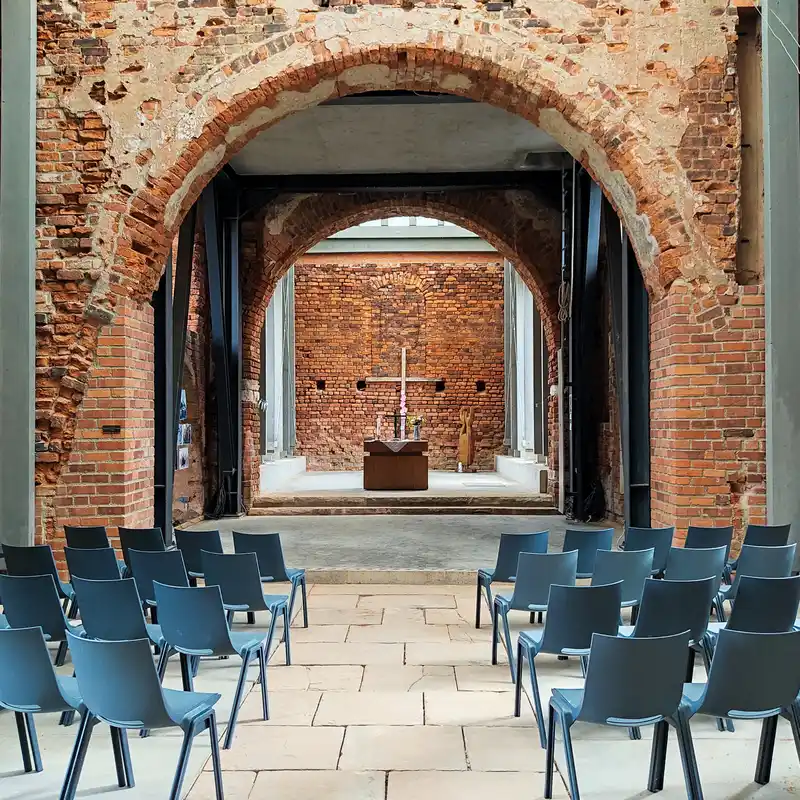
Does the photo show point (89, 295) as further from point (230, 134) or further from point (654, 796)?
point (654, 796)

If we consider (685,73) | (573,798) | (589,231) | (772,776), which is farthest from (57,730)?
(589,231)

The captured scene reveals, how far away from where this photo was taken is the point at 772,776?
9.37 ft

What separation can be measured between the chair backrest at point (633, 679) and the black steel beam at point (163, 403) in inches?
208

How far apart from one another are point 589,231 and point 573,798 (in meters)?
7.99

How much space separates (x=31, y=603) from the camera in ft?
11.7

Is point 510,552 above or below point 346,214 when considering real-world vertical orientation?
below

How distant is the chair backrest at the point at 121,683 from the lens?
246 centimetres

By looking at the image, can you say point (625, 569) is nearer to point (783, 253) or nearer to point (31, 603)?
point (31, 603)

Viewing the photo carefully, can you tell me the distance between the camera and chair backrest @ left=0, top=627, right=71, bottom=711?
8.65 feet

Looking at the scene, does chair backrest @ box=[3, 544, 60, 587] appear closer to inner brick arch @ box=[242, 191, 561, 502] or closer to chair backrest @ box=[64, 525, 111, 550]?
chair backrest @ box=[64, 525, 111, 550]

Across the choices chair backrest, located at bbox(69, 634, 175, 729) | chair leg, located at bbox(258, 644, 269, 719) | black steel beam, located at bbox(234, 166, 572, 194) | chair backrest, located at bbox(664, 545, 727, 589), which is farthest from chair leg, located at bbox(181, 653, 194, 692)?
black steel beam, located at bbox(234, 166, 572, 194)

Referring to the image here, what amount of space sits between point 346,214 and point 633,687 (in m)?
9.78

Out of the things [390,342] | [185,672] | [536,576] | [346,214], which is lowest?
[185,672]

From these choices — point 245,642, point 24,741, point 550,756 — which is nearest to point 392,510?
point 245,642
